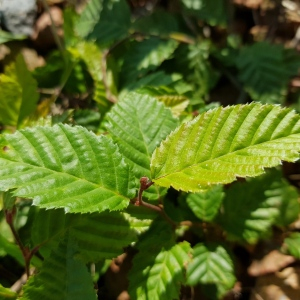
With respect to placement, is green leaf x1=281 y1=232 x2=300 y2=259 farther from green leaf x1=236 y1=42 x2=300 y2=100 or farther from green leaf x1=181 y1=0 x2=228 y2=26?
green leaf x1=181 y1=0 x2=228 y2=26

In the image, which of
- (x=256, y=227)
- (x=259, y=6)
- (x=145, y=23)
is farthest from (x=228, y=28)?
(x=256, y=227)

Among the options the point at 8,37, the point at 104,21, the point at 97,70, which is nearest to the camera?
the point at 97,70

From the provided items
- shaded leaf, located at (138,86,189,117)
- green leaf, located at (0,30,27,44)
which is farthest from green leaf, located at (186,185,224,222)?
green leaf, located at (0,30,27,44)

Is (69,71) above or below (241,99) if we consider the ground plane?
above

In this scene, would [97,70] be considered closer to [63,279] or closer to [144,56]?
[144,56]

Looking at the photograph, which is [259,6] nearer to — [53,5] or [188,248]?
[53,5]

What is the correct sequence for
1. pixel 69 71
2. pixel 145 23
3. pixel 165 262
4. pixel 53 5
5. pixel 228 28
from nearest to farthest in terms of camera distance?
pixel 165 262 < pixel 69 71 < pixel 145 23 < pixel 228 28 < pixel 53 5

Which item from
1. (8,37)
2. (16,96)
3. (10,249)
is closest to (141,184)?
(10,249)
